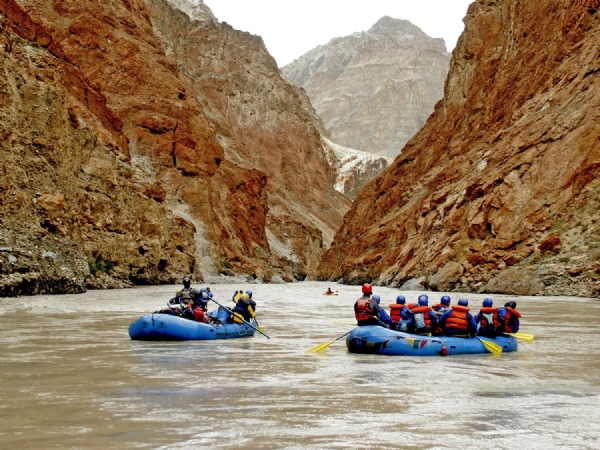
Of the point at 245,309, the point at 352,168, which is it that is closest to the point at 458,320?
the point at 245,309

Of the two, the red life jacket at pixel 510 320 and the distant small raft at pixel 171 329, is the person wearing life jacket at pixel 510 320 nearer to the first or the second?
the red life jacket at pixel 510 320

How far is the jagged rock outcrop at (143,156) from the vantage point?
107ft

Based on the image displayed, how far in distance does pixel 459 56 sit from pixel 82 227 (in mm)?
49419

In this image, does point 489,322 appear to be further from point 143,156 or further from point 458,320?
point 143,156

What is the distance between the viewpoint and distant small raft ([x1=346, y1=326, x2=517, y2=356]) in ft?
46.8

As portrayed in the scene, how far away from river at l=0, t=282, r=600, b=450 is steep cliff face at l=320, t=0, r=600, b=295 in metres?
22.1

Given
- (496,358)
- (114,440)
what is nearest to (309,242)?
(496,358)

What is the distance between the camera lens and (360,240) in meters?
79.1

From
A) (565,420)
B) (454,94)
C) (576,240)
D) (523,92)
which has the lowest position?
(565,420)

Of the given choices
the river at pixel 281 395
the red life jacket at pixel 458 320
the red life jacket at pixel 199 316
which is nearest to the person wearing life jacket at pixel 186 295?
the red life jacket at pixel 199 316

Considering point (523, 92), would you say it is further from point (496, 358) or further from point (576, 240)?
point (496, 358)

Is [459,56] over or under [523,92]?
over

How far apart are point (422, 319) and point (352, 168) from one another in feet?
576

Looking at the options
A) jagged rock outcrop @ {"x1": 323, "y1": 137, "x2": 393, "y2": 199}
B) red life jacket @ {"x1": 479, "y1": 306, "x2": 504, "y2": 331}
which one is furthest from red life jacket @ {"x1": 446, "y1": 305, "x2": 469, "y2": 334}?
jagged rock outcrop @ {"x1": 323, "y1": 137, "x2": 393, "y2": 199}
